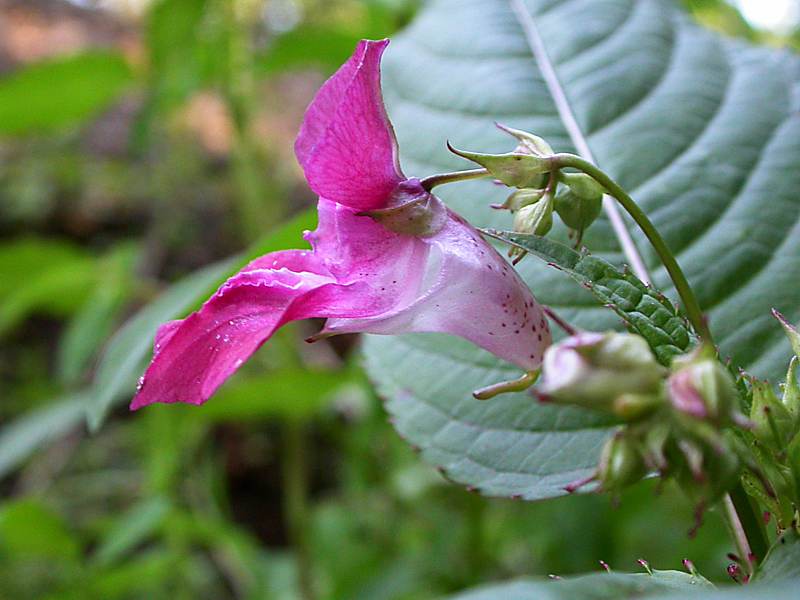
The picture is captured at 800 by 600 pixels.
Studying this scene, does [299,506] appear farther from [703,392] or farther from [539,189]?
[703,392]

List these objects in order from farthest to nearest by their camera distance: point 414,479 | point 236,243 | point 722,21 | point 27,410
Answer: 1. point 236,243
2. point 27,410
3. point 722,21
4. point 414,479

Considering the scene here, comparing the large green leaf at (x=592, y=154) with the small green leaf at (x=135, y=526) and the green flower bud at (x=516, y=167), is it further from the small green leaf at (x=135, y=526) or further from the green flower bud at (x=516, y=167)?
the small green leaf at (x=135, y=526)

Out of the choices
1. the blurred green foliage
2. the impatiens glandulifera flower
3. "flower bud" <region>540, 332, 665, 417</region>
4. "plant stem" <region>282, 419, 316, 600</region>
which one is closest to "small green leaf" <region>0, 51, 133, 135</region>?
the blurred green foliage

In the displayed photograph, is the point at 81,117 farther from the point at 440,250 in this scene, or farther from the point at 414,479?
the point at 440,250

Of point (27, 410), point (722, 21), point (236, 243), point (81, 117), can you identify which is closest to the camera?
point (81, 117)

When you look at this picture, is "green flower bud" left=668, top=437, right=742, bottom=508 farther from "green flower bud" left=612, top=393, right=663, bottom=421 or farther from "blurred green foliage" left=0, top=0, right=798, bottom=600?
"blurred green foliage" left=0, top=0, right=798, bottom=600

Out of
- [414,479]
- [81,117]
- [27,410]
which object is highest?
[81,117]

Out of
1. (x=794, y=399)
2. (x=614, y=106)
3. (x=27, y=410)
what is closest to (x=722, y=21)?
(x=614, y=106)

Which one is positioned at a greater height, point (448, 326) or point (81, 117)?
point (448, 326)
